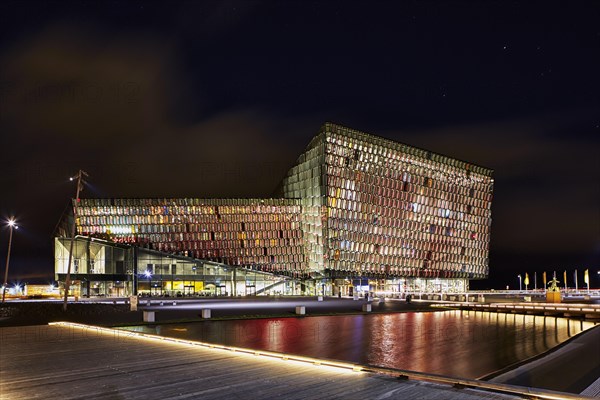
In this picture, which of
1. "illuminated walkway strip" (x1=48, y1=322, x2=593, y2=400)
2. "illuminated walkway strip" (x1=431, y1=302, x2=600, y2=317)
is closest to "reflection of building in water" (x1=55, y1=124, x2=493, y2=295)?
"illuminated walkway strip" (x1=431, y1=302, x2=600, y2=317)

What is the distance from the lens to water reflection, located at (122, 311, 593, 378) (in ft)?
69.7

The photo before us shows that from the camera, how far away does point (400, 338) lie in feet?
91.5

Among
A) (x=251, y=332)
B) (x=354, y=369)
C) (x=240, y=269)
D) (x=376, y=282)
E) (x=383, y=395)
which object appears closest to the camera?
(x=383, y=395)

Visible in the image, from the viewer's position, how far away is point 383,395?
11.4m

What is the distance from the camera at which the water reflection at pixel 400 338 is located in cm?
2123

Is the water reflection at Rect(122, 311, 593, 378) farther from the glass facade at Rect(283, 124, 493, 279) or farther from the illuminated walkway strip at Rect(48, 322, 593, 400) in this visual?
the glass facade at Rect(283, 124, 493, 279)

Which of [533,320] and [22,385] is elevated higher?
[22,385]

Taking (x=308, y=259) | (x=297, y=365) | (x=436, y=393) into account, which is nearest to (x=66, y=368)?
(x=297, y=365)

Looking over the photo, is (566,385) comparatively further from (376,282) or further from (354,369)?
(376,282)

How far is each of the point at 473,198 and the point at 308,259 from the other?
48.9 metres

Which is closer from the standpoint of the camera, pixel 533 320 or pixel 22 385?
pixel 22 385

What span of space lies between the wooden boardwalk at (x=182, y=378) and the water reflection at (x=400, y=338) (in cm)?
552

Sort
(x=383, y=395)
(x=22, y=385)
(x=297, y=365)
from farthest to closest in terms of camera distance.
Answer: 1. (x=297, y=365)
2. (x=22, y=385)
3. (x=383, y=395)

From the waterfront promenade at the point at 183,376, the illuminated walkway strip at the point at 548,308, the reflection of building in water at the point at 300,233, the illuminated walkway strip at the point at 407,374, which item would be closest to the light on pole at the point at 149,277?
the reflection of building in water at the point at 300,233
